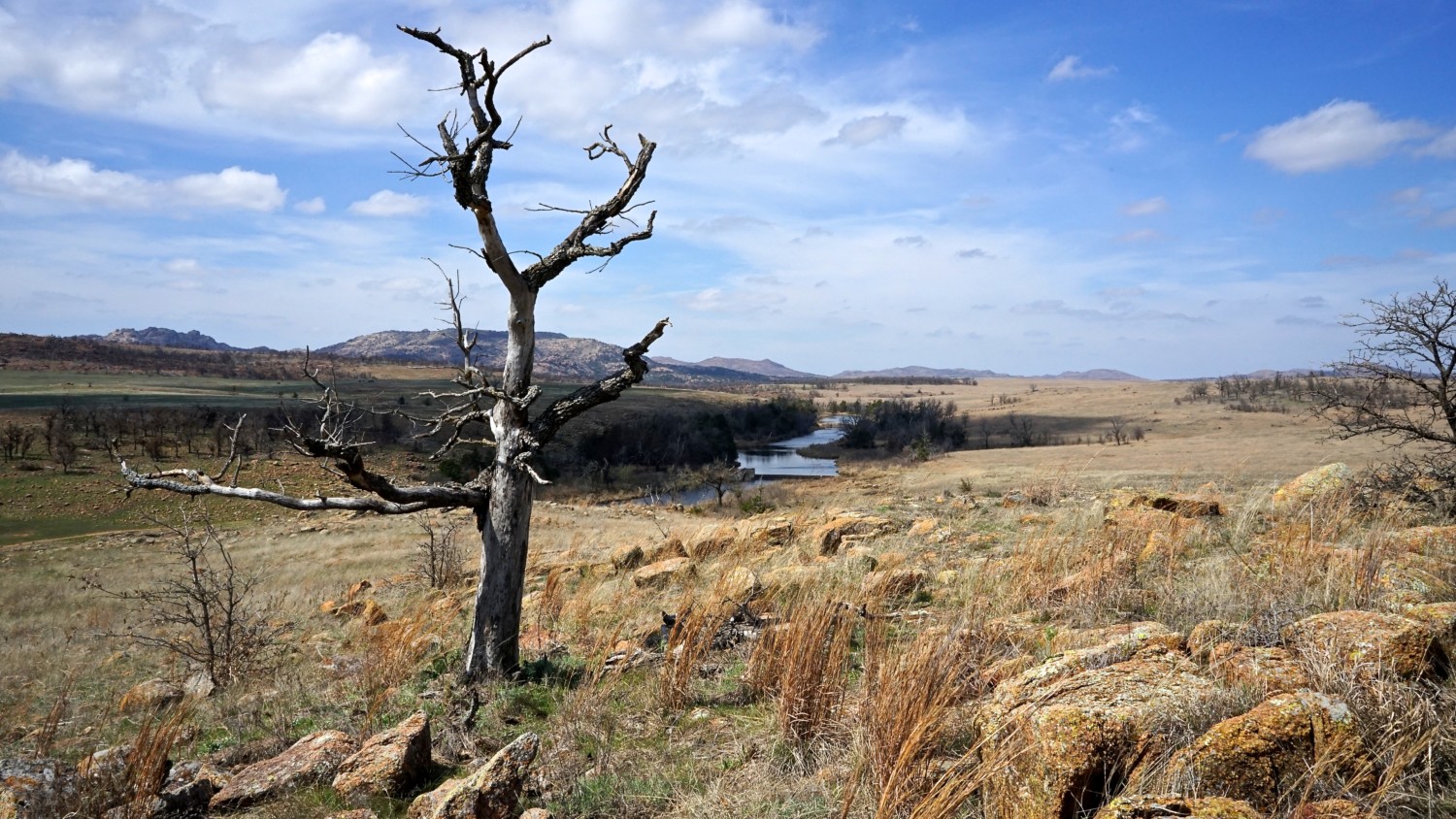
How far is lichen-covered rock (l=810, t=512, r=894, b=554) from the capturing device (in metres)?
11.1

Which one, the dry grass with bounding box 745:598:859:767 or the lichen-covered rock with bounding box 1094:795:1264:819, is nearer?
the lichen-covered rock with bounding box 1094:795:1264:819

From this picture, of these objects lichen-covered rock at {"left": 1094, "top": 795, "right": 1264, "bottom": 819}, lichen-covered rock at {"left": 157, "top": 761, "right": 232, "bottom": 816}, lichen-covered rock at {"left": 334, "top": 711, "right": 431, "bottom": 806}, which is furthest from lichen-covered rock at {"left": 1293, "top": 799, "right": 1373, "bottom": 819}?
lichen-covered rock at {"left": 157, "top": 761, "right": 232, "bottom": 816}

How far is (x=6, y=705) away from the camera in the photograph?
9227 mm

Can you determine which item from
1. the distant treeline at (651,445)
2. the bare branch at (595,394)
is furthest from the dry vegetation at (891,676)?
the distant treeline at (651,445)

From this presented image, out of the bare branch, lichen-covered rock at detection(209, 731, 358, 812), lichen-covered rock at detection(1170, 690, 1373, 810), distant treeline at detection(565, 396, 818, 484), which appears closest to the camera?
lichen-covered rock at detection(1170, 690, 1373, 810)

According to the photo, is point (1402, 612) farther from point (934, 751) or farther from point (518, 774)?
point (518, 774)

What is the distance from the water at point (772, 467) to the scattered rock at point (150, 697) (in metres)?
25.3

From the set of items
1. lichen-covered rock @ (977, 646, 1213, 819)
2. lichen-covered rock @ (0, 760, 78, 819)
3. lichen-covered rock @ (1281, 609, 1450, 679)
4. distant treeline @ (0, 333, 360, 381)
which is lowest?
lichen-covered rock @ (0, 760, 78, 819)

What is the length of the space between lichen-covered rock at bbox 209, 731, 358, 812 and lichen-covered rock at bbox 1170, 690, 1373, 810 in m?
4.38

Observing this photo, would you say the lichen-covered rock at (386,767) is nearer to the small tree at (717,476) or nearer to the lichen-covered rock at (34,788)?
the lichen-covered rock at (34,788)

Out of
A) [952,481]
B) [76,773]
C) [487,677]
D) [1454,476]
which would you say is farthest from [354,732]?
[952,481]

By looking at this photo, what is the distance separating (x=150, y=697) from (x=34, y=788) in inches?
201

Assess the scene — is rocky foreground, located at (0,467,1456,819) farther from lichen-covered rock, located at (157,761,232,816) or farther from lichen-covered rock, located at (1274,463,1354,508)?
lichen-covered rock, located at (1274,463,1354,508)

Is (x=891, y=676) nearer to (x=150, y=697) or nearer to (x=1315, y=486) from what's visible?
(x=150, y=697)
